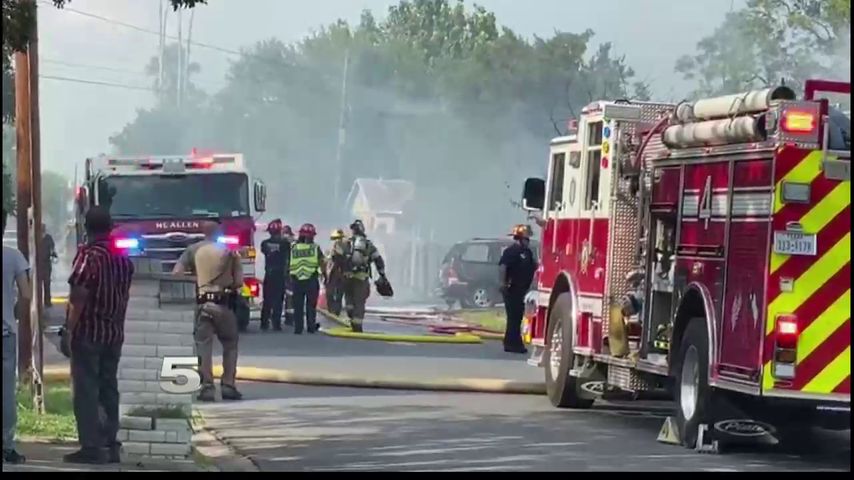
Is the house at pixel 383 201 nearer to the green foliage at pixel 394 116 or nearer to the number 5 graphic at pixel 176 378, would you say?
the green foliage at pixel 394 116

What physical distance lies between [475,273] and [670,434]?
24702 millimetres

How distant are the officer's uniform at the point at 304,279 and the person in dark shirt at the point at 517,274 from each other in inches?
134

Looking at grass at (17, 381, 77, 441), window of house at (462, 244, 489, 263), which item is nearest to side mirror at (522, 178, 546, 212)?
grass at (17, 381, 77, 441)

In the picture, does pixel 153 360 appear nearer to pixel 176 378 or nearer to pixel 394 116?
pixel 176 378

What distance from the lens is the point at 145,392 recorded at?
11094 mm

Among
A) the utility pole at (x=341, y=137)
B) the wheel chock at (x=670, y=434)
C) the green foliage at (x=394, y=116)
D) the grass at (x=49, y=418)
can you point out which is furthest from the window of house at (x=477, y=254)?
the wheel chock at (x=670, y=434)

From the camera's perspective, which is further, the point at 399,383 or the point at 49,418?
the point at 399,383

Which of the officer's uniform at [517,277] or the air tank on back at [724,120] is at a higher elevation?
the air tank on back at [724,120]

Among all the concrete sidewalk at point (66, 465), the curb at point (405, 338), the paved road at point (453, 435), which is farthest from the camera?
the curb at point (405, 338)

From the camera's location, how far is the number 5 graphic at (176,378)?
36.2ft

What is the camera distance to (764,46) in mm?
31312

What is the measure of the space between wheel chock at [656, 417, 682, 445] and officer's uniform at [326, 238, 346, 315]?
12711 millimetres

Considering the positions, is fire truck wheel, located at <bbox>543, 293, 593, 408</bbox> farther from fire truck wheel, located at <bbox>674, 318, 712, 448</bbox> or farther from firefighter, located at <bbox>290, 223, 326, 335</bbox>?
firefighter, located at <bbox>290, 223, 326, 335</bbox>

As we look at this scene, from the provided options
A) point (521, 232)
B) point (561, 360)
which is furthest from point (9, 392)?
point (521, 232)
